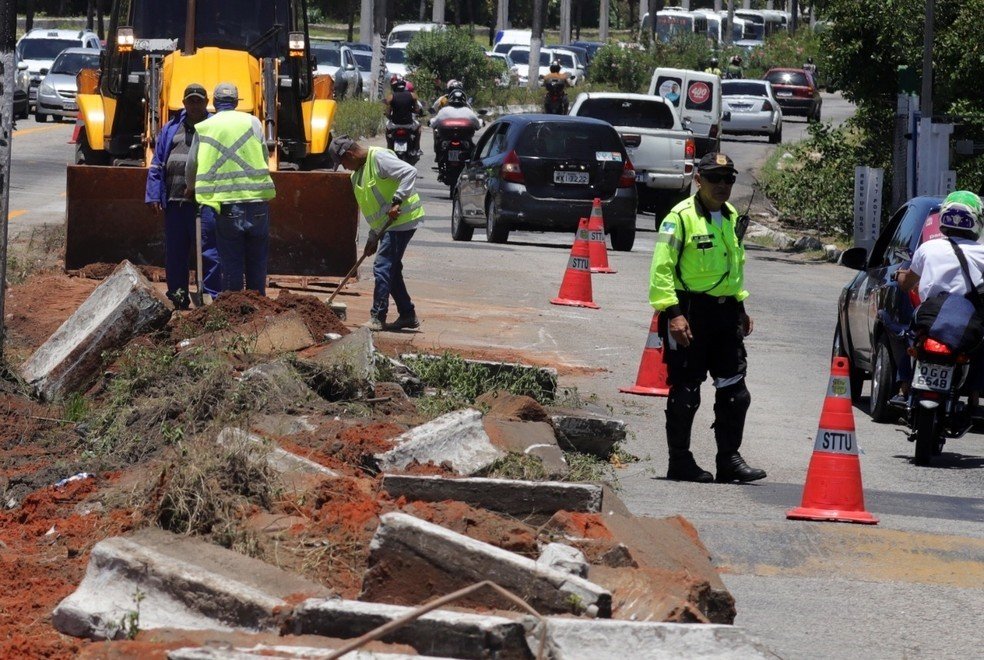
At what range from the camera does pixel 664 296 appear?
28.4 feet

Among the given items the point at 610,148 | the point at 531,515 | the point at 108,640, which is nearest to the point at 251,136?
the point at 531,515

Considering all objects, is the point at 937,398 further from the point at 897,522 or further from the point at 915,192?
the point at 915,192

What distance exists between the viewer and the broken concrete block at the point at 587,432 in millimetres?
8977

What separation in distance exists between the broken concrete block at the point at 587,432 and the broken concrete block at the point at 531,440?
1.05 feet

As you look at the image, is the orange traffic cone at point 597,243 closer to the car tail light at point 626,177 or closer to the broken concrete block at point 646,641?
the car tail light at point 626,177

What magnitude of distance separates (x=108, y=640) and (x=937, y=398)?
19.8 feet

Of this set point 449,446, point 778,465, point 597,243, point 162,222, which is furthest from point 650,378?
point 597,243

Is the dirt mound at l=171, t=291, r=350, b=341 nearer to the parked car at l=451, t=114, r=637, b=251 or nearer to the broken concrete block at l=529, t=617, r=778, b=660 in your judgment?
the broken concrete block at l=529, t=617, r=778, b=660

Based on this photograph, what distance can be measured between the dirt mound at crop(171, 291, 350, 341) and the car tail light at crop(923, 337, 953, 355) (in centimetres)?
382

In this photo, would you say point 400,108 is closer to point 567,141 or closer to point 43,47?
point 567,141

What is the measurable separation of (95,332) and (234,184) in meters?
2.77

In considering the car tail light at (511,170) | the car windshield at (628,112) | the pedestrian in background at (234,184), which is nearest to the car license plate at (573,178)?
the car tail light at (511,170)

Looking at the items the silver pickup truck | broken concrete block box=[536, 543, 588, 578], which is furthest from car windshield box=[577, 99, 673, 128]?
broken concrete block box=[536, 543, 588, 578]

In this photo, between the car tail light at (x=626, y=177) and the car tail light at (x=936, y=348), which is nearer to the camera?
the car tail light at (x=936, y=348)
